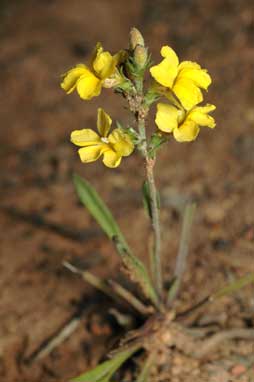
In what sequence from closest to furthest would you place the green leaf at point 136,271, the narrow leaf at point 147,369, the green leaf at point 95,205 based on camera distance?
the green leaf at point 136,271
the narrow leaf at point 147,369
the green leaf at point 95,205

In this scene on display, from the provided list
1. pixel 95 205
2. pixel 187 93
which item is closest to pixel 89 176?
pixel 95 205

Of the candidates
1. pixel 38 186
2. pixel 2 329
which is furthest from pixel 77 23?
pixel 2 329

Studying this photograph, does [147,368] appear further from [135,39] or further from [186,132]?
[135,39]

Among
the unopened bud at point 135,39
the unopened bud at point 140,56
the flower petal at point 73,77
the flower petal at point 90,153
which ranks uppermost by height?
the flower petal at point 73,77

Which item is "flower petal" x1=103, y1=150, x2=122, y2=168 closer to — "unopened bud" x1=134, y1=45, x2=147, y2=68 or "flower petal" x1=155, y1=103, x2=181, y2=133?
"flower petal" x1=155, y1=103, x2=181, y2=133

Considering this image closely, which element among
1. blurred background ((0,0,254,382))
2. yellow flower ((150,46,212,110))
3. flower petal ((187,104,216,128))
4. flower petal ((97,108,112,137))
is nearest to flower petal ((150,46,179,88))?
yellow flower ((150,46,212,110))

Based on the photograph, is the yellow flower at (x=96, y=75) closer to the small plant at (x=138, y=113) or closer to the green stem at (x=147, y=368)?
the small plant at (x=138, y=113)

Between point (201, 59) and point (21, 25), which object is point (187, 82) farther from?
point (21, 25)

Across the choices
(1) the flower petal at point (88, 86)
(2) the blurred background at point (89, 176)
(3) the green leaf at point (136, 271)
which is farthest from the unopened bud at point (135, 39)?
(2) the blurred background at point (89, 176)
